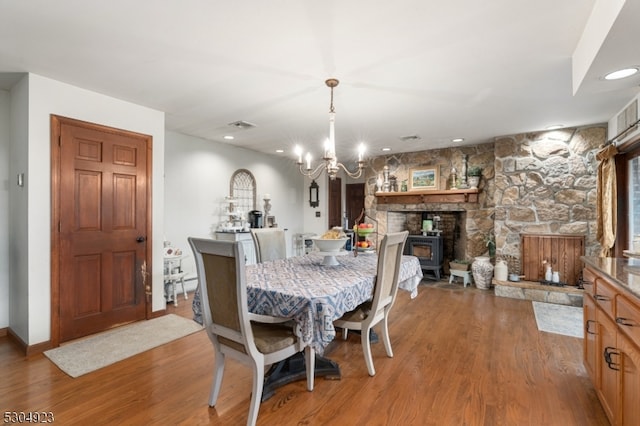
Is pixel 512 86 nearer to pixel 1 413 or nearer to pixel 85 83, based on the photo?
pixel 85 83

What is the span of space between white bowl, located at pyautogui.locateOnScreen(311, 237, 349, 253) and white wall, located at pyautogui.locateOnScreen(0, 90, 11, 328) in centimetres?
295

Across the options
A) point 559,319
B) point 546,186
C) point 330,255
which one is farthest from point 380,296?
point 546,186

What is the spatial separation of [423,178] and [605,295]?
13.5 feet

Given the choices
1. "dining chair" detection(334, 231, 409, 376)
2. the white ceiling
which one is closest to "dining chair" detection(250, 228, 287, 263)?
"dining chair" detection(334, 231, 409, 376)

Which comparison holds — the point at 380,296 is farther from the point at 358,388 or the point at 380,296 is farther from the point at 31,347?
the point at 31,347

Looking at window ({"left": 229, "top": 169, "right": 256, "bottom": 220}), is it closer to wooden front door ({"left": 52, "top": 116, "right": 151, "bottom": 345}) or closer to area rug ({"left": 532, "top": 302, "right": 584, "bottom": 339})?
wooden front door ({"left": 52, "top": 116, "right": 151, "bottom": 345})

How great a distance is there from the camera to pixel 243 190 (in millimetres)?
5598

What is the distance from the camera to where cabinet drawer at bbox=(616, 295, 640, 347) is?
128 centimetres

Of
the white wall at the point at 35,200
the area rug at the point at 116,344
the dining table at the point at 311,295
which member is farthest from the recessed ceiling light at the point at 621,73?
the white wall at the point at 35,200

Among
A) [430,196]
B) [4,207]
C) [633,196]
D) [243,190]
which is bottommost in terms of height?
[4,207]

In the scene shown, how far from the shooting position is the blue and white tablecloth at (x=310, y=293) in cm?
178

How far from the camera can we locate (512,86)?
282 centimetres

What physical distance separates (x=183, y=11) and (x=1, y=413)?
254cm

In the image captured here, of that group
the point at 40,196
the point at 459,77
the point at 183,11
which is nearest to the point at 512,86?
the point at 459,77
